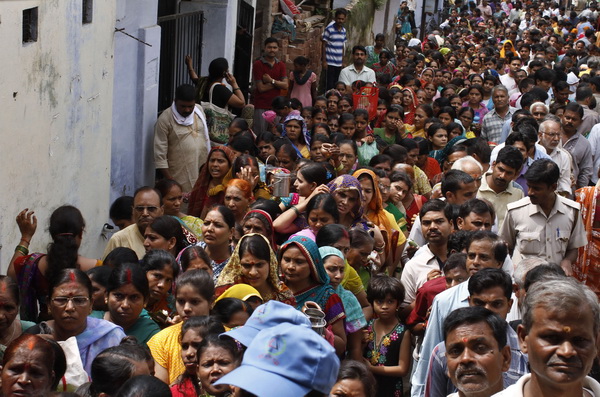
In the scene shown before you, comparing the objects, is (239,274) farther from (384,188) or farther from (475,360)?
(384,188)

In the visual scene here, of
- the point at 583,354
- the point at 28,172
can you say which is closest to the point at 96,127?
the point at 28,172

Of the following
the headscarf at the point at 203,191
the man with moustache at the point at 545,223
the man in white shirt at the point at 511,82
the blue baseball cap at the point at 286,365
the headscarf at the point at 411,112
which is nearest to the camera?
the blue baseball cap at the point at 286,365

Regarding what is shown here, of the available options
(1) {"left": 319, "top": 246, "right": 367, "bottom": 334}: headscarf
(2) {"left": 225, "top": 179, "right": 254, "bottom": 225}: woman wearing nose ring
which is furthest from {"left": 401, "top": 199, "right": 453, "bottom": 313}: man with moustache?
(2) {"left": 225, "top": 179, "right": 254, "bottom": 225}: woman wearing nose ring

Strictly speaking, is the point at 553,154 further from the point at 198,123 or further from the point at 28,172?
the point at 28,172

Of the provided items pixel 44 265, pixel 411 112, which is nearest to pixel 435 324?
pixel 44 265

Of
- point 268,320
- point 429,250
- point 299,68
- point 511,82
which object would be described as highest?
point 268,320

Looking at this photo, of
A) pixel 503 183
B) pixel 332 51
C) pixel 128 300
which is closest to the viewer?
pixel 128 300

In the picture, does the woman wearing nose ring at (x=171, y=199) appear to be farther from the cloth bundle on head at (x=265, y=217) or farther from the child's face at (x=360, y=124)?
the child's face at (x=360, y=124)

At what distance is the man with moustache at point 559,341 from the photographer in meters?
3.37

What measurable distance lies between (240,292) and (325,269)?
0.63 meters

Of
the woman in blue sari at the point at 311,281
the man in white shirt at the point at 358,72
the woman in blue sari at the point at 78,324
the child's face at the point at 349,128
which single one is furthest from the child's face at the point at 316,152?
the man in white shirt at the point at 358,72

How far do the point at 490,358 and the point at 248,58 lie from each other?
10.2 m

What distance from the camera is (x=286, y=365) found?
2631 mm

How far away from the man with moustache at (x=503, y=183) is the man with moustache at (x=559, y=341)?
4.81 meters
